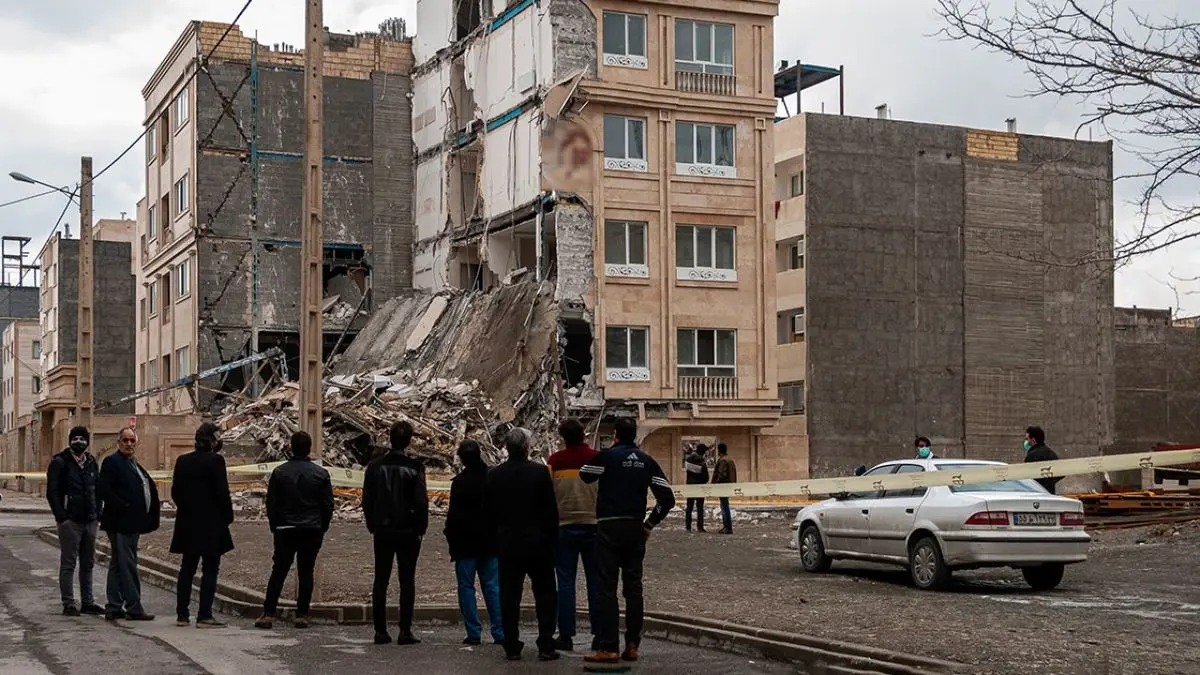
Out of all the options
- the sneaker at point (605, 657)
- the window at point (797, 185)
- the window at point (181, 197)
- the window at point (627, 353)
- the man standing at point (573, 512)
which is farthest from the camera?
the window at point (181, 197)

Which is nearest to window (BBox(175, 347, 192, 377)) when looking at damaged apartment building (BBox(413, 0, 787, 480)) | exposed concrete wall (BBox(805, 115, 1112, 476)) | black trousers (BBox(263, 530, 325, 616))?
damaged apartment building (BBox(413, 0, 787, 480))

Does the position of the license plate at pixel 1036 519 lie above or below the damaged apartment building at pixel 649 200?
below

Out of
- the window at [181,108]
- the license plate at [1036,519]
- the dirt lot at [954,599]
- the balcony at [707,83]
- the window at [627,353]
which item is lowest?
the dirt lot at [954,599]

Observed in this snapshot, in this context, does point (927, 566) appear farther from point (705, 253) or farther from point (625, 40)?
point (625, 40)

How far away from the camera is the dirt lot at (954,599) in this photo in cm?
1255

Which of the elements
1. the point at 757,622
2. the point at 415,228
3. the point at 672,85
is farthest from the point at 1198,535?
the point at 415,228

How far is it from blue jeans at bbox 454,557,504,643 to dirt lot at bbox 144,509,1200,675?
2.45 metres

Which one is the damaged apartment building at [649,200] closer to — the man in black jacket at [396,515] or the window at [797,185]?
the window at [797,185]

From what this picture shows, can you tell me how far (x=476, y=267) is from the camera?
52.9 meters

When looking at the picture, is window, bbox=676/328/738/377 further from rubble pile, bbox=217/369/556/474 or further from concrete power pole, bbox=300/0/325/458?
concrete power pole, bbox=300/0/325/458

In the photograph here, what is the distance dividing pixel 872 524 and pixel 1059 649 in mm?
7085

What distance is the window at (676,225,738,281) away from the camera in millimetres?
47125

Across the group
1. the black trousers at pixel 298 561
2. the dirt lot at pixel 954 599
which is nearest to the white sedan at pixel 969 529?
the dirt lot at pixel 954 599

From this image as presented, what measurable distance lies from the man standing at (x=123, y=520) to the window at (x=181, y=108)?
42.1m
